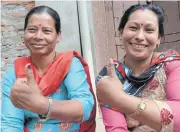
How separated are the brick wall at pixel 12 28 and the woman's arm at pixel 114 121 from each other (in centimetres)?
187

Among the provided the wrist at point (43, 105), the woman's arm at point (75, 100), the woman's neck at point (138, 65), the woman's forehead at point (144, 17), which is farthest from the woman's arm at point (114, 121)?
the woman's forehead at point (144, 17)

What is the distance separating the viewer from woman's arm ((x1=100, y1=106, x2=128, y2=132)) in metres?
1.81

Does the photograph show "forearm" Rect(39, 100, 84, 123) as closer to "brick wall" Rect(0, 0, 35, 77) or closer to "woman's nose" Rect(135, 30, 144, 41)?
"woman's nose" Rect(135, 30, 144, 41)

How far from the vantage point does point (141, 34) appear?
1.85m

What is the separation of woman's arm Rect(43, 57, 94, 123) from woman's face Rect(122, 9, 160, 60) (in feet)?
1.09

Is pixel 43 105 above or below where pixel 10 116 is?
above

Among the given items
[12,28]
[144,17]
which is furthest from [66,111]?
[12,28]

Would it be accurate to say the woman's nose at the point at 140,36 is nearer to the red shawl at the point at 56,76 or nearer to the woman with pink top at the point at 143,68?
the woman with pink top at the point at 143,68

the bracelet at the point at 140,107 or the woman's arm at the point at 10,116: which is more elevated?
the bracelet at the point at 140,107

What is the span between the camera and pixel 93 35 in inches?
142

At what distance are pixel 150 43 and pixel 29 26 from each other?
73 cm

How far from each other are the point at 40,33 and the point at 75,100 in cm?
49

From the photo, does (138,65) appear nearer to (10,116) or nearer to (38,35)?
(38,35)

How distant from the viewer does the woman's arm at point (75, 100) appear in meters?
1.66
